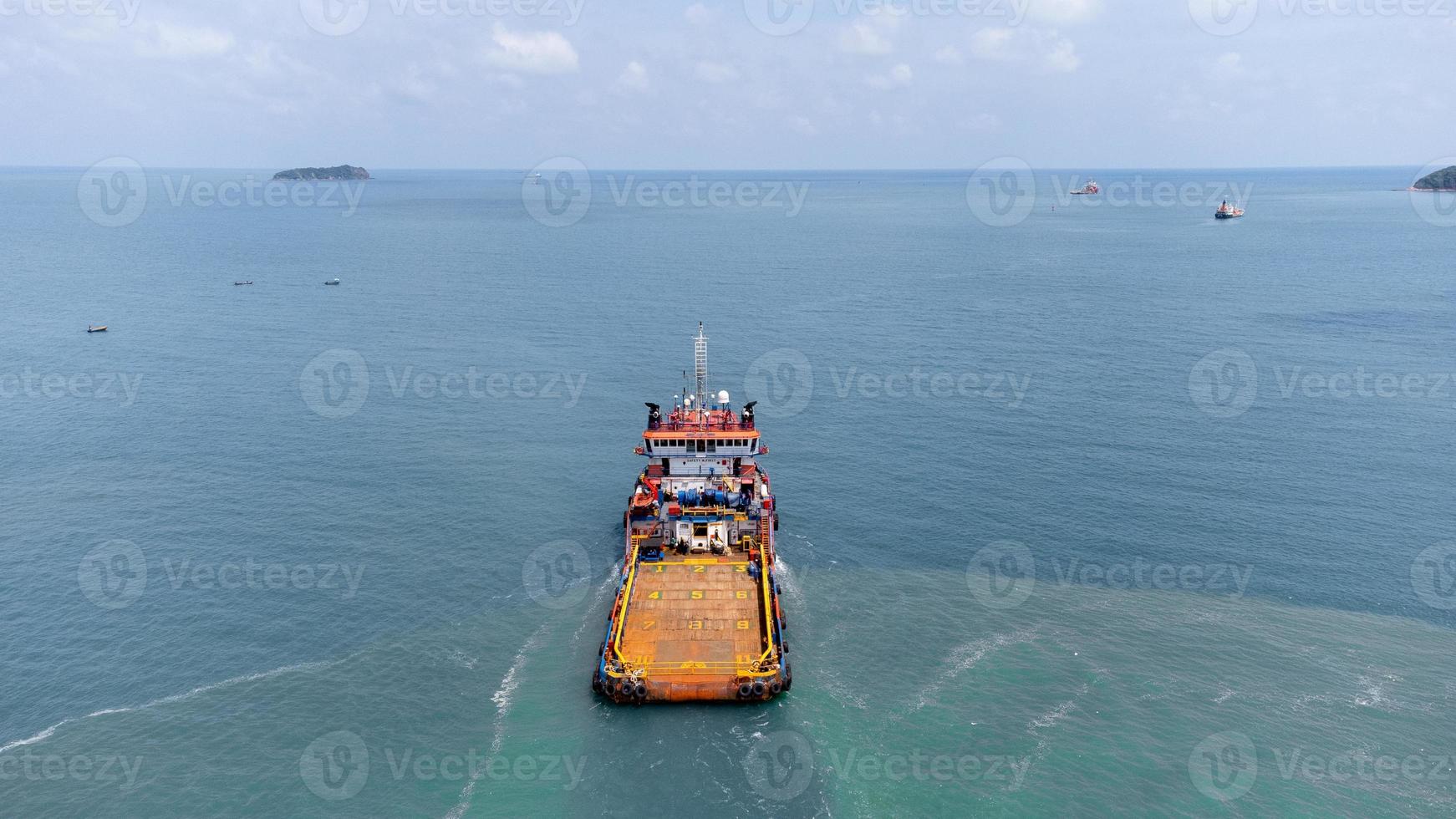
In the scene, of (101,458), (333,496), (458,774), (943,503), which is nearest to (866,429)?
(943,503)

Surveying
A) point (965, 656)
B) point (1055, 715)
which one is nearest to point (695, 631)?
point (965, 656)

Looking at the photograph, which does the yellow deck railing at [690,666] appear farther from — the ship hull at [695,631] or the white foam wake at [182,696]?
the white foam wake at [182,696]

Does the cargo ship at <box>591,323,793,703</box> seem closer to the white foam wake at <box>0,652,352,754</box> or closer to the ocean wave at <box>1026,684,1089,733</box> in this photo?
the ocean wave at <box>1026,684,1089,733</box>

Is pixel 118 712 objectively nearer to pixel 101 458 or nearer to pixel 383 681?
pixel 383 681

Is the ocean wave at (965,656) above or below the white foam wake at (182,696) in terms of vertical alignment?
above

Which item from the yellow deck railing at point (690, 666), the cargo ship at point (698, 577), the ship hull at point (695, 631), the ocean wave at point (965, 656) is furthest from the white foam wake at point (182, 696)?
the ocean wave at point (965, 656)

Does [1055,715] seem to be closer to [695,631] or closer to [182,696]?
[695,631]
